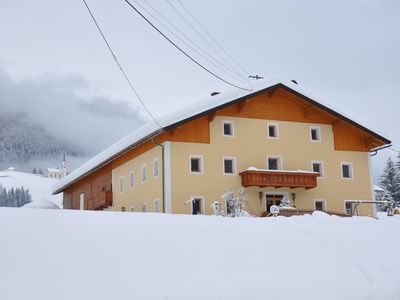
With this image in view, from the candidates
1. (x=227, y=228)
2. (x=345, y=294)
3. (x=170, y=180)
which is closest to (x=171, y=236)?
(x=227, y=228)

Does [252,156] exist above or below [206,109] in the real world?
below

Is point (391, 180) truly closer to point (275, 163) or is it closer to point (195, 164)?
point (275, 163)

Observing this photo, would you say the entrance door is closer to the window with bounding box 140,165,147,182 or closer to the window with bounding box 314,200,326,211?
the window with bounding box 314,200,326,211

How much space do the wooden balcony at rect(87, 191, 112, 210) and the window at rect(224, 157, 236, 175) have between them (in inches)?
377

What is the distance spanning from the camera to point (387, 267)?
13.2 metres

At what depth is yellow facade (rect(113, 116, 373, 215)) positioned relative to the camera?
29719 millimetres

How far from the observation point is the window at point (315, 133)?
111 ft

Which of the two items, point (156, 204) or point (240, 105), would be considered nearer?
point (156, 204)

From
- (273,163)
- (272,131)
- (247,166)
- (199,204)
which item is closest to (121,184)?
(199,204)

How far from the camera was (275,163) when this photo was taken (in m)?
32.8

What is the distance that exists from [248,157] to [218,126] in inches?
90.2

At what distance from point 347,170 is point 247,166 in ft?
22.4

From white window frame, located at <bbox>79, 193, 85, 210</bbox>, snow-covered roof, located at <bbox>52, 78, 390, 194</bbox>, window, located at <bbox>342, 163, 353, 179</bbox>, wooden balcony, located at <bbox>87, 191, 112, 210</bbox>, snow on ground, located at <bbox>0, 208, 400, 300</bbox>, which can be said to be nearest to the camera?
snow on ground, located at <bbox>0, 208, 400, 300</bbox>

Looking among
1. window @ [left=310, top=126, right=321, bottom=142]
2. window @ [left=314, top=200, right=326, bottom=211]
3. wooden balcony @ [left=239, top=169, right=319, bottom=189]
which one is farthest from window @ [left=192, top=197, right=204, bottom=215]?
window @ [left=310, top=126, right=321, bottom=142]
